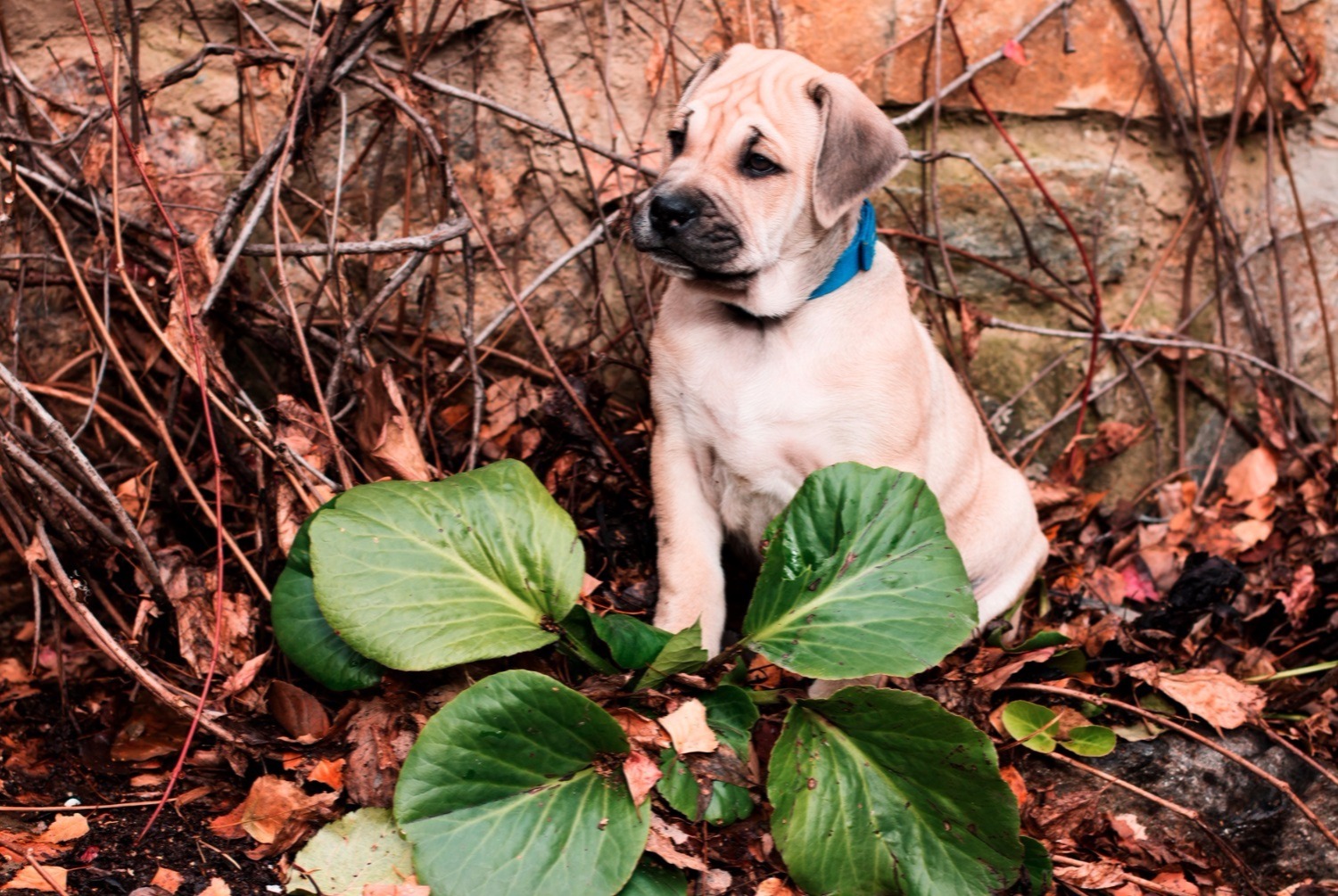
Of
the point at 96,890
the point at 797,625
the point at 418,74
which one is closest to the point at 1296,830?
the point at 797,625

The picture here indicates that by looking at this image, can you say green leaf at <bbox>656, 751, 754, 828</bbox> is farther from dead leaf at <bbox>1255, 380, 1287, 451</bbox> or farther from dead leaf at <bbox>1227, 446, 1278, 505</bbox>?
dead leaf at <bbox>1255, 380, 1287, 451</bbox>

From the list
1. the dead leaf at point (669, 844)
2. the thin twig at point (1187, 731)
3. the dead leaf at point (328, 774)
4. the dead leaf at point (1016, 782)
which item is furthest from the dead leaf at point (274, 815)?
the thin twig at point (1187, 731)

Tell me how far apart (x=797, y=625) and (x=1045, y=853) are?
0.79 metres

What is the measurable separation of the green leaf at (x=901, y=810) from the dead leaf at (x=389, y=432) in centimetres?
134

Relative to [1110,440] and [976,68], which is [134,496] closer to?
[976,68]

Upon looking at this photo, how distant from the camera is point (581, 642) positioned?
10.3ft

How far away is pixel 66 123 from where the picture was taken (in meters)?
3.84

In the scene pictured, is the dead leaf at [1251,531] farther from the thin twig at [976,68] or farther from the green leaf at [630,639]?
the green leaf at [630,639]

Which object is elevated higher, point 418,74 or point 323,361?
point 418,74

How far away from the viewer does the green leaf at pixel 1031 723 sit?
3457 mm

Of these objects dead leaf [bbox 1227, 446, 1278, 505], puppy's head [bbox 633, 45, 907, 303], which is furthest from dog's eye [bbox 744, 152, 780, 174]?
dead leaf [bbox 1227, 446, 1278, 505]

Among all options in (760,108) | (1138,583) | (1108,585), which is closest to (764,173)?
(760,108)

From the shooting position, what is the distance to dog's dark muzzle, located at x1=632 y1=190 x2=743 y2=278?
10.1 ft

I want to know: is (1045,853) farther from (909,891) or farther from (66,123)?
(66,123)
